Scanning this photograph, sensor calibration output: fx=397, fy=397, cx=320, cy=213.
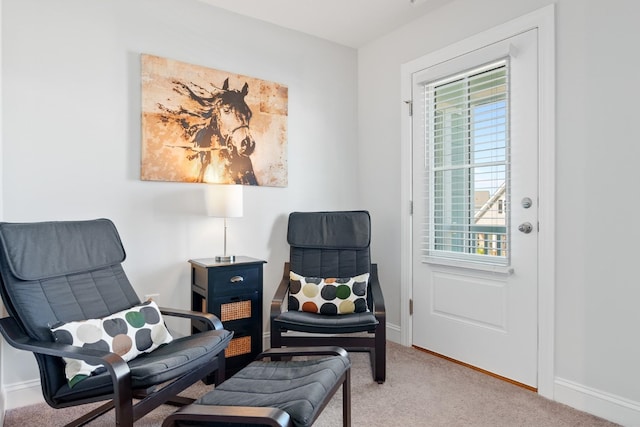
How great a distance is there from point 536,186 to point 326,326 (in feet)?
5.04

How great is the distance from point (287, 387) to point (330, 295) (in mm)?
1210

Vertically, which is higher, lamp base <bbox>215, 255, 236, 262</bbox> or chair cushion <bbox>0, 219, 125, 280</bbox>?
chair cushion <bbox>0, 219, 125, 280</bbox>

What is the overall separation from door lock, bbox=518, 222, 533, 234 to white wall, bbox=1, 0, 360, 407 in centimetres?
164

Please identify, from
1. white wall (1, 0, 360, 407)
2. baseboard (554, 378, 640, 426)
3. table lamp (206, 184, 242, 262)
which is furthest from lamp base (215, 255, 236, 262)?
baseboard (554, 378, 640, 426)

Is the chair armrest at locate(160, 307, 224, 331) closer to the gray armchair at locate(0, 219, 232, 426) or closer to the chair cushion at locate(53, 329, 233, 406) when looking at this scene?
the gray armchair at locate(0, 219, 232, 426)

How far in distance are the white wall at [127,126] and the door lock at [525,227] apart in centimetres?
164

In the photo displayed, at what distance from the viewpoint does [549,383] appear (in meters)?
2.31

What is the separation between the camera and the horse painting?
279 centimetres

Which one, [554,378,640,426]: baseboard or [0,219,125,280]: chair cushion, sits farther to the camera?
[554,378,640,426]: baseboard

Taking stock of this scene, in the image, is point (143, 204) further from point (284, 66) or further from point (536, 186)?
point (536, 186)

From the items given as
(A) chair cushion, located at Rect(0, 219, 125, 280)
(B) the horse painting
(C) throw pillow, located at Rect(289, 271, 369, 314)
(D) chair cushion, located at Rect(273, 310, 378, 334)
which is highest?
(B) the horse painting

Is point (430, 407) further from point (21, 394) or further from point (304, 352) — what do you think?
point (21, 394)

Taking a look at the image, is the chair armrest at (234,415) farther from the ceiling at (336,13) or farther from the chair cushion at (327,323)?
the ceiling at (336,13)

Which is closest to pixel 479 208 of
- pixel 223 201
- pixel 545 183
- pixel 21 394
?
pixel 545 183
